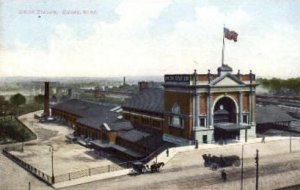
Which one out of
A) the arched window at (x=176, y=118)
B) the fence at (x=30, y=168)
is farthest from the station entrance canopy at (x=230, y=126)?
the fence at (x=30, y=168)

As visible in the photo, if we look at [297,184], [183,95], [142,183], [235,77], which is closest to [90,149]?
[183,95]

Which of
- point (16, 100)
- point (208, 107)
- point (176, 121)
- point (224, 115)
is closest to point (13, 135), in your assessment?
point (176, 121)

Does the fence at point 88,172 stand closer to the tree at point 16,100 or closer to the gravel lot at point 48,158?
the gravel lot at point 48,158

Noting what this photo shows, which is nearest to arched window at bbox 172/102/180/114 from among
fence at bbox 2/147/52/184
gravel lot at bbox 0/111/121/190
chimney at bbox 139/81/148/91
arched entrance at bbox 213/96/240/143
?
arched entrance at bbox 213/96/240/143

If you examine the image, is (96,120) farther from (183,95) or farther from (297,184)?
(297,184)

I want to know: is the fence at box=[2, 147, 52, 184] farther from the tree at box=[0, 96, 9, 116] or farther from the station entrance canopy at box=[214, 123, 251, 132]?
the tree at box=[0, 96, 9, 116]
